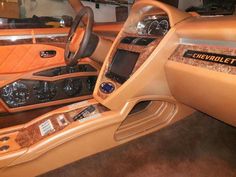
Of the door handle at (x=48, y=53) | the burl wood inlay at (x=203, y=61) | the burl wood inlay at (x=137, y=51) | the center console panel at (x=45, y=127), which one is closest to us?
the burl wood inlay at (x=203, y=61)

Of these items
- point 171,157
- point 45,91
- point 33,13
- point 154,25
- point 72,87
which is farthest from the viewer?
point 33,13

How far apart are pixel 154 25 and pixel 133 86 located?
0.49 metres

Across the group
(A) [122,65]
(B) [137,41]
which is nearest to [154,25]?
(B) [137,41]

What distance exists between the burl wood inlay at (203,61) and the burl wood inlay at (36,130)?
503 mm

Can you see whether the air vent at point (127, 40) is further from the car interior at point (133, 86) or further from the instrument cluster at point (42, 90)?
the instrument cluster at point (42, 90)

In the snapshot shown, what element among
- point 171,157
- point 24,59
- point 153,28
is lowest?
point 171,157

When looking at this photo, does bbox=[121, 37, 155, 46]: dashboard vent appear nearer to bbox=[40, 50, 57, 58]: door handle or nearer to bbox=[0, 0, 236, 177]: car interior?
bbox=[0, 0, 236, 177]: car interior

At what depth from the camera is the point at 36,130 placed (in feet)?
3.98

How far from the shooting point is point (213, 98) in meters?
1.08

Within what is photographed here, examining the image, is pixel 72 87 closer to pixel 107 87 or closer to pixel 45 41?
pixel 45 41

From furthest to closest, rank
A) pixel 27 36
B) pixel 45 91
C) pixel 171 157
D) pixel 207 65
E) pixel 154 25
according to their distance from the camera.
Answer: pixel 45 91
pixel 27 36
pixel 154 25
pixel 171 157
pixel 207 65

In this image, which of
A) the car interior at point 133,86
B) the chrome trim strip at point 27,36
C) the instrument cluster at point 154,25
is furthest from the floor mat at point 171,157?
the chrome trim strip at point 27,36

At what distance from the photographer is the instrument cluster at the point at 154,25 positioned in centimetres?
143

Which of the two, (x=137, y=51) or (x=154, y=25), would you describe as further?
(x=154, y=25)
